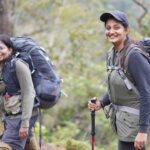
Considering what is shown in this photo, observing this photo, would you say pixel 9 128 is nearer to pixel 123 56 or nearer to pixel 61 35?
pixel 123 56

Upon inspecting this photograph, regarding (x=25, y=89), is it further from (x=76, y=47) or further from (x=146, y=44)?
(x=76, y=47)

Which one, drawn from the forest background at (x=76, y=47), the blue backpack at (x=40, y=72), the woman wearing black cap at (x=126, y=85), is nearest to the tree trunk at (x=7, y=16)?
the blue backpack at (x=40, y=72)

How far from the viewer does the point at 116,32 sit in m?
3.96

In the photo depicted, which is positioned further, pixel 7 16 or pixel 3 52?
pixel 7 16

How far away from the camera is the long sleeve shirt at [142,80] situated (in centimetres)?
375

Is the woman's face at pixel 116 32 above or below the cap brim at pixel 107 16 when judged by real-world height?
below

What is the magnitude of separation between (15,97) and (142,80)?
1595 mm

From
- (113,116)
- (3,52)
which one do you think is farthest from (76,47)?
(113,116)

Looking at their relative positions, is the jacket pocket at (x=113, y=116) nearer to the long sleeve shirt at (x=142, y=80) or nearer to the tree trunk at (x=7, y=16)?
the long sleeve shirt at (x=142, y=80)

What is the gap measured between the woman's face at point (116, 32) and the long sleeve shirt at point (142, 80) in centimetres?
26

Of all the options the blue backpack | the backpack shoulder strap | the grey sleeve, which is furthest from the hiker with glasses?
the backpack shoulder strap

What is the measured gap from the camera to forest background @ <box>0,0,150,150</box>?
12812mm

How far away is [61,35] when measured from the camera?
18578 millimetres

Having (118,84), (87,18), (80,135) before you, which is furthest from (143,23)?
(118,84)
